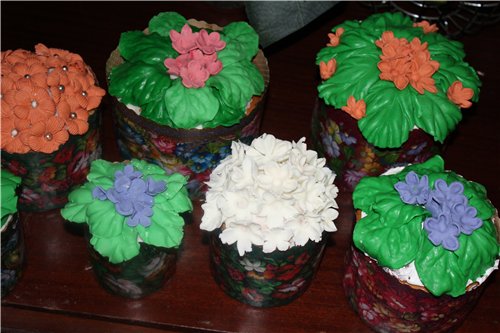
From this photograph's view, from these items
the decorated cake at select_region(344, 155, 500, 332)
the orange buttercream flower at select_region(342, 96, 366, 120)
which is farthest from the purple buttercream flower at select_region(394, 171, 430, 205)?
the orange buttercream flower at select_region(342, 96, 366, 120)

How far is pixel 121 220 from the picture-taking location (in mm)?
786

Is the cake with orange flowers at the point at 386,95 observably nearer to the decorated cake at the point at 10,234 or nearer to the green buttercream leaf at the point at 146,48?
the green buttercream leaf at the point at 146,48

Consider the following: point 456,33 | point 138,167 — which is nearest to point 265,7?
point 138,167

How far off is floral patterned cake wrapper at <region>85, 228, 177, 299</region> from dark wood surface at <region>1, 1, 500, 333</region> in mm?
14

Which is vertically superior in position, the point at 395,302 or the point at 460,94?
the point at 460,94

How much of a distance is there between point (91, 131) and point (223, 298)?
9.2 inches

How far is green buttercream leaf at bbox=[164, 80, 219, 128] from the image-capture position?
0.85 meters

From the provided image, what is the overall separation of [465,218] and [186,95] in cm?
31

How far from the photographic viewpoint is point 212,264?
2.94ft

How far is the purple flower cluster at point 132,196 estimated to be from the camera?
0.78m

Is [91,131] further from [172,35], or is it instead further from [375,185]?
[375,185]

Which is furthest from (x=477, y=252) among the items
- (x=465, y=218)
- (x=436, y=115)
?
(x=436, y=115)

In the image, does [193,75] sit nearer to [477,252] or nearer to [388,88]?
[388,88]

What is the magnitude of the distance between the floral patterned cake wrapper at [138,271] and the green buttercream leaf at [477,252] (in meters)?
0.29
